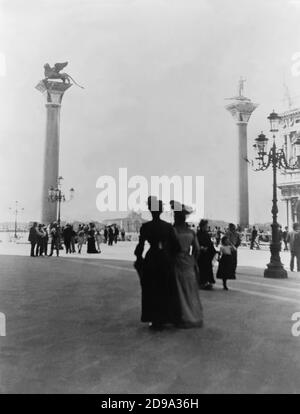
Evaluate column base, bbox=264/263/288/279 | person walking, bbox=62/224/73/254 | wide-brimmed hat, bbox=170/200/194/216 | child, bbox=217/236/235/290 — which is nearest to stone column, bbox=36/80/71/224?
person walking, bbox=62/224/73/254

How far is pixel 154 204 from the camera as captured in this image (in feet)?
17.3

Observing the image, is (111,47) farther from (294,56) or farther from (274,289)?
(274,289)

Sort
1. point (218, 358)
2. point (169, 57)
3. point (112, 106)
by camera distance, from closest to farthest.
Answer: point (218, 358) → point (169, 57) → point (112, 106)

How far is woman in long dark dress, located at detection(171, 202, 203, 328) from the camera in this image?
5.31 meters

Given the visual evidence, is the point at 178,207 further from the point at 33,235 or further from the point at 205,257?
the point at 33,235

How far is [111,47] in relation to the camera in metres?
6.74

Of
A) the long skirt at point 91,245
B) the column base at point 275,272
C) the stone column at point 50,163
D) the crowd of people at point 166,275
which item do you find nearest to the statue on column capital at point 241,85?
the crowd of people at point 166,275

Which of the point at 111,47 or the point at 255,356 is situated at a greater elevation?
the point at 111,47

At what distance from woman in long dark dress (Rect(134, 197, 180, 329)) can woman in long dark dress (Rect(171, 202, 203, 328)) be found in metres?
0.09

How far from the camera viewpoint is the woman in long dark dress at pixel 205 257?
853cm

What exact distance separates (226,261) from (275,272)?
2.37 meters

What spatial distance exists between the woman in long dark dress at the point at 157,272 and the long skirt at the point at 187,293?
77 millimetres
